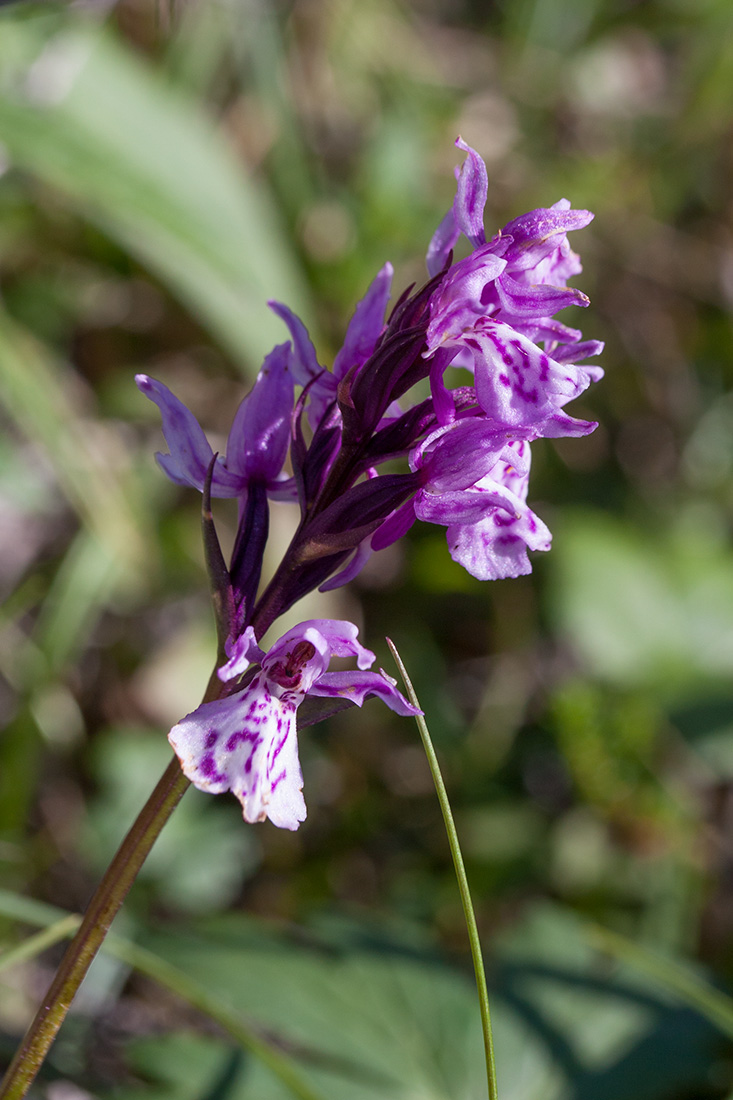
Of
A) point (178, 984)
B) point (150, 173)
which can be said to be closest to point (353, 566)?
point (178, 984)

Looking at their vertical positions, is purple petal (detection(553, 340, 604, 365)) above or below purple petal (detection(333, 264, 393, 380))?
below

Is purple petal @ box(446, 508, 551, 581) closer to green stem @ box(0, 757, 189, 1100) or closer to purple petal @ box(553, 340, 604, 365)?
purple petal @ box(553, 340, 604, 365)

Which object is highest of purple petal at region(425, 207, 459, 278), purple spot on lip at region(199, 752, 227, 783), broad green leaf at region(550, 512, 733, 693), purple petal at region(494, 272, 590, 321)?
purple petal at region(425, 207, 459, 278)

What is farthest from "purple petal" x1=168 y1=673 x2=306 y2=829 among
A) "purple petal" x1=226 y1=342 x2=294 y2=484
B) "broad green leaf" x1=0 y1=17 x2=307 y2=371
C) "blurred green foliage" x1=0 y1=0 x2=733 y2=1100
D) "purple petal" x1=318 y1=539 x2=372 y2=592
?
"broad green leaf" x1=0 y1=17 x2=307 y2=371

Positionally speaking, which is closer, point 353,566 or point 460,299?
point 460,299

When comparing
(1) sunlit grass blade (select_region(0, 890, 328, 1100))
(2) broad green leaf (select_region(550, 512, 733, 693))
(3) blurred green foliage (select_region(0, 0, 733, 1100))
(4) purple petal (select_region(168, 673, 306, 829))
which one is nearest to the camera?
(4) purple petal (select_region(168, 673, 306, 829))

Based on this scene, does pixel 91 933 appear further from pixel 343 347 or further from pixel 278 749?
pixel 343 347

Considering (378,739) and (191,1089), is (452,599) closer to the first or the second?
(378,739)

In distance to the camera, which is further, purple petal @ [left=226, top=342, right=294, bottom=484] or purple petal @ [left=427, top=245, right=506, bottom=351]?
purple petal @ [left=226, top=342, right=294, bottom=484]

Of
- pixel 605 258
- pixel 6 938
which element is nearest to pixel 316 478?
pixel 6 938
